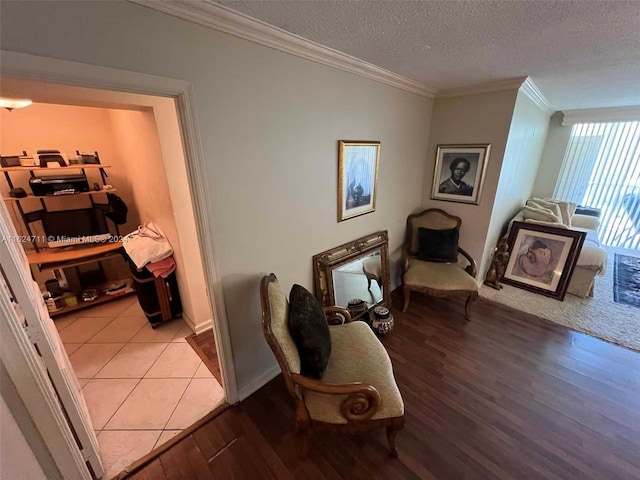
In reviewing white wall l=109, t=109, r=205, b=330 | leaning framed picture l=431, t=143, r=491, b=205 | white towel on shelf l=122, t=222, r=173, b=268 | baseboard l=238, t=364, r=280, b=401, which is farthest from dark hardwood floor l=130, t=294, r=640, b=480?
leaning framed picture l=431, t=143, r=491, b=205

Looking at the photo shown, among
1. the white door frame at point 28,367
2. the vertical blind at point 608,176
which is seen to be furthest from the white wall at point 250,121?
the vertical blind at point 608,176

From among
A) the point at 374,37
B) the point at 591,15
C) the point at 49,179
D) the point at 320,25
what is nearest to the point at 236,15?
the point at 320,25

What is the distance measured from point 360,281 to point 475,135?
201cm

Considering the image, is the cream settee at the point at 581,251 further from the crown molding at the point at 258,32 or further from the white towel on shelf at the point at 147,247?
the white towel on shelf at the point at 147,247

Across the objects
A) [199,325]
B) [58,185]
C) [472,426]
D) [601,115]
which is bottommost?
[472,426]

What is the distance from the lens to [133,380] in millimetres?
2057

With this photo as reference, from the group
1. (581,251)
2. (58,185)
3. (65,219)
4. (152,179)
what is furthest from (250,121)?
(581,251)

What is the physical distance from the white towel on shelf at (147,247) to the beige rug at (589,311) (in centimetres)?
367

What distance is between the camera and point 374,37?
1.53 m

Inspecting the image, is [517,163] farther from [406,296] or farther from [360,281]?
[360,281]

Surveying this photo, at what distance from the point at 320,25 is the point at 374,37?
359 millimetres

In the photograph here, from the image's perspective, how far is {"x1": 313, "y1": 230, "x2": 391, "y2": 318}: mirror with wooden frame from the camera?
7.36ft

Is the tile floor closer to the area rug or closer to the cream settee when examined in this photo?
the cream settee

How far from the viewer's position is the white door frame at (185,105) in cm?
90
